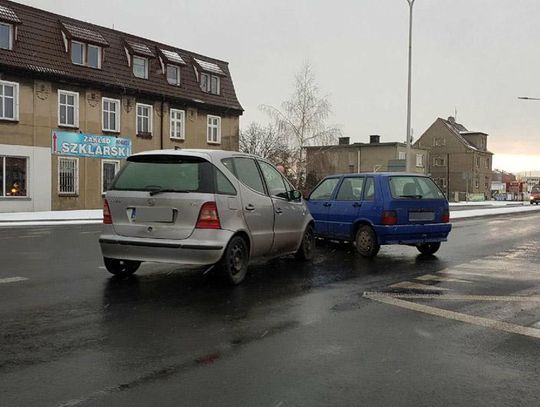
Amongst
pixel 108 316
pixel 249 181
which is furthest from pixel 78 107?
pixel 108 316

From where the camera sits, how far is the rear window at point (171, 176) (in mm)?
7113

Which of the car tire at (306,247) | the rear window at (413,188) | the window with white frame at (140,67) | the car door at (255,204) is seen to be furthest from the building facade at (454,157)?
the car door at (255,204)

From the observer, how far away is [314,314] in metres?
5.92

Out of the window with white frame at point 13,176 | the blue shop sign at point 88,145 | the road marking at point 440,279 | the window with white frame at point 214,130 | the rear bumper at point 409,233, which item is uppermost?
the window with white frame at point 214,130

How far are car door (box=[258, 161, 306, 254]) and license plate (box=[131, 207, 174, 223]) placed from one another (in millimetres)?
1840

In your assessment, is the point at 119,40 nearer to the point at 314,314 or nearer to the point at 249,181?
the point at 249,181

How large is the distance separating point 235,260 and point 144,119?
87.5ft

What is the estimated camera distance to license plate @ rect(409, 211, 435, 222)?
10578 millimetres

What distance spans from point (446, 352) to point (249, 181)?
402cm

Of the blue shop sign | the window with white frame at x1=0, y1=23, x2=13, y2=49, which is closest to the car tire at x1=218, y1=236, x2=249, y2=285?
the blue shop sign

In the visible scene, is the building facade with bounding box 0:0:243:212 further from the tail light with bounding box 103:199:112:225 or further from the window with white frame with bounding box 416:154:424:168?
the window with white frame with bounding box 416:154:424:168

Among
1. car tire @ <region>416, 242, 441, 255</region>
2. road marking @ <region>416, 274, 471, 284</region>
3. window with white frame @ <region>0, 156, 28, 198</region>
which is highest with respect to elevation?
window with white frame @ <region>0, 156, 28, 198</region>

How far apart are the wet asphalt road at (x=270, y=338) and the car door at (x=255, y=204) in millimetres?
538

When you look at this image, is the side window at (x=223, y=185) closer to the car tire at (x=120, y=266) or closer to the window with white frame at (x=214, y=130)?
the car tire at (x=120, y=266)
